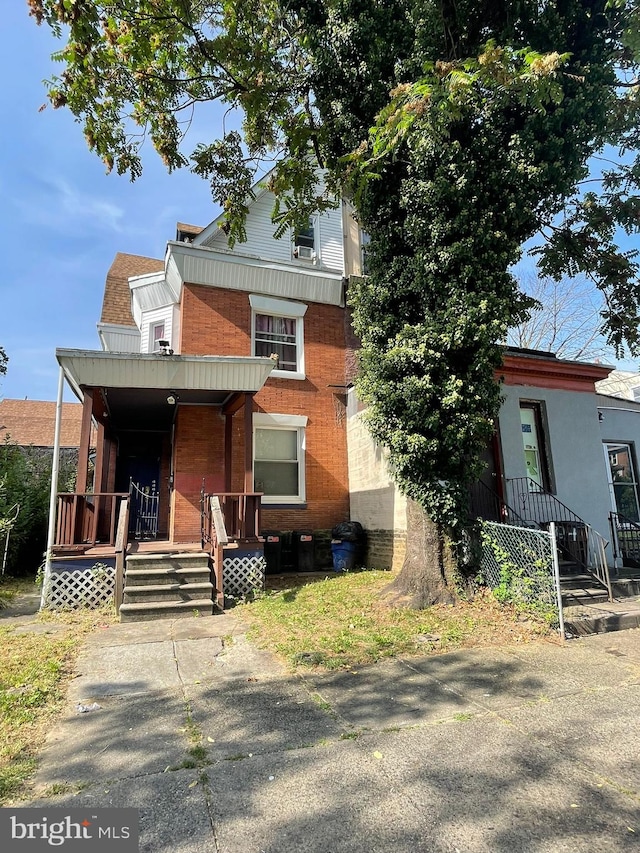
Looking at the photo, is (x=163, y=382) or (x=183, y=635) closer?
(x=183, y=635)

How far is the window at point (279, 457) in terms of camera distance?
12078 mm

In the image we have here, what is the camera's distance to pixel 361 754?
342 cm

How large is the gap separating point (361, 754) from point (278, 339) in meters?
10.6

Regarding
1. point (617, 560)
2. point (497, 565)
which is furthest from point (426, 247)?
point (617, 560)

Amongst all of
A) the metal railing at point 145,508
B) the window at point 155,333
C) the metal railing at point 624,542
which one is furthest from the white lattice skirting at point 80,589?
the metal railing at point 624,542

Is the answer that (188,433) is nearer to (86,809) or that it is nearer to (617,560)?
(86,809)

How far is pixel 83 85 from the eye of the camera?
7535 millimetres

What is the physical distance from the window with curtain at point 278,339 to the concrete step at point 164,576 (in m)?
6.06

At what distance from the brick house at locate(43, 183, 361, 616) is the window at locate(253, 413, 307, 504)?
3 cm

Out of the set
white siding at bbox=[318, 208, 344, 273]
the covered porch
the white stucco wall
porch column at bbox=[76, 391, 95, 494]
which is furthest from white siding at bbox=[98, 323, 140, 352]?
the white stucco wall

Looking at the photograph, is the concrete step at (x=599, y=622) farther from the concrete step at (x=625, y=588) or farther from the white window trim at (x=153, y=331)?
the white window trim at (x=153, y=331)

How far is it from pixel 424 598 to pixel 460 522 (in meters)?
1.27

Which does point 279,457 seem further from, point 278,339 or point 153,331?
point 153,331

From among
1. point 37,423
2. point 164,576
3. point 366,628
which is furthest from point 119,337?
point 366,628
